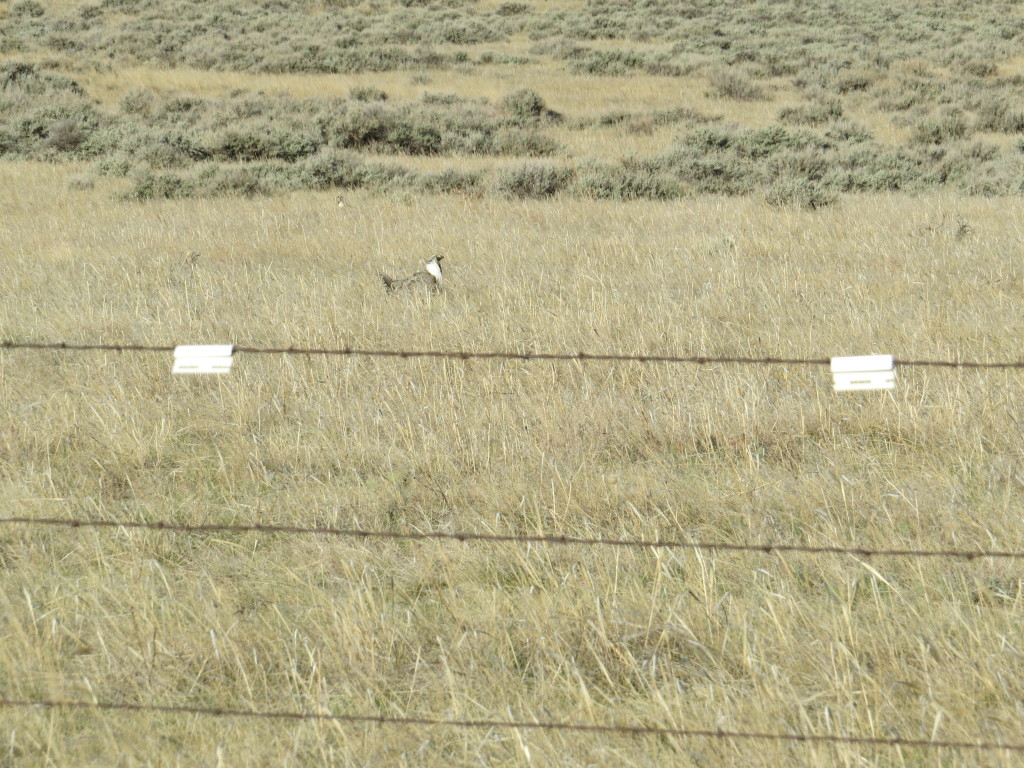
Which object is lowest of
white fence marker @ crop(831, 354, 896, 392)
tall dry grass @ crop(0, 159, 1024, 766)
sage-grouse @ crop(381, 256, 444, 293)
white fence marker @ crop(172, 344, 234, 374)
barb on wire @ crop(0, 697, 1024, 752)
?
sage-grouse @ crop(381, 256, 444, 293)

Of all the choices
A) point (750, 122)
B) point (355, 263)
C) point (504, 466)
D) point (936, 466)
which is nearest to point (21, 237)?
point (355, 263)

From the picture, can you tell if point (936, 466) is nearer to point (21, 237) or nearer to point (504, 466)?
point (504, 466)

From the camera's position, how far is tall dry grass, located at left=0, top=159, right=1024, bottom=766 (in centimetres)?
262

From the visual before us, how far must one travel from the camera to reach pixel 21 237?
9.68m

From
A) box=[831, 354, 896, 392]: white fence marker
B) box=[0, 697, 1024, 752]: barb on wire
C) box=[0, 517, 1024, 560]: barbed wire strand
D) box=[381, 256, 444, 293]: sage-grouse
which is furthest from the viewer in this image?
box=[381, 256, 444, 293]: sage-grouse

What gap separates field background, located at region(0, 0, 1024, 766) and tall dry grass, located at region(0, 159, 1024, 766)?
0.02 metres

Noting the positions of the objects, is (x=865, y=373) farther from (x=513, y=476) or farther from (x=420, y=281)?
(x=420, y=281)

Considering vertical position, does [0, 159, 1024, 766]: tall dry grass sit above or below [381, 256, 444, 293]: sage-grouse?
above

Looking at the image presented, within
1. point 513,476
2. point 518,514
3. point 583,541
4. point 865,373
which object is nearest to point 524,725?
point 583,541

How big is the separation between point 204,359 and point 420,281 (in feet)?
14.8

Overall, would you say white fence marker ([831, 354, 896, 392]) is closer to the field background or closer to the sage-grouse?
the field background

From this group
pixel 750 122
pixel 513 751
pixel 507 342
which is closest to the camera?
pixel 513 751

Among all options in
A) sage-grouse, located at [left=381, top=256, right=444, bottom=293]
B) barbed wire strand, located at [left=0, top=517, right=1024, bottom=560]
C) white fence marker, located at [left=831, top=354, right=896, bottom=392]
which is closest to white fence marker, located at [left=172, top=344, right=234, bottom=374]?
barbed wire strand, located at [left=0, top=517, right=1024, bottom=560]

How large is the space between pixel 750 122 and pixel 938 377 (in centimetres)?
1539
